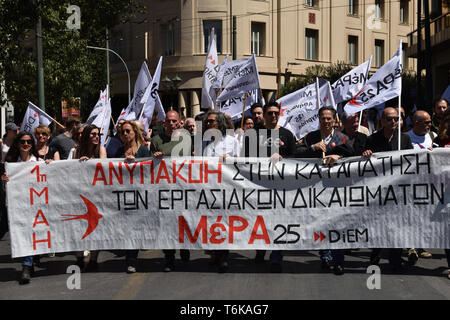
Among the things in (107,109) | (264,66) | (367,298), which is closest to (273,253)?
(367,298)

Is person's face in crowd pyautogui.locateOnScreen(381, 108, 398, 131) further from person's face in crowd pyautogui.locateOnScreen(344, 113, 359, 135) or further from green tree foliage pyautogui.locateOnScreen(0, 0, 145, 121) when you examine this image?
green tree foliage pyautogui.locateOnScreen(0, 0, 145, 121)

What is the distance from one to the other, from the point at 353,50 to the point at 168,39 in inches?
443

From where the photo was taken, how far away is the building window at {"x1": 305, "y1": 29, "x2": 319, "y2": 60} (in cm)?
3747

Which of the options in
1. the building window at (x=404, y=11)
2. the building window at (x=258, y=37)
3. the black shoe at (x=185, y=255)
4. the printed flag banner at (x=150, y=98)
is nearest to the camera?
the black shoe at (x=185, y=255)

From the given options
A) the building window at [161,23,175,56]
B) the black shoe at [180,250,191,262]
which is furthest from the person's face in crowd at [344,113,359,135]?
the building window at [161,23,175,56]

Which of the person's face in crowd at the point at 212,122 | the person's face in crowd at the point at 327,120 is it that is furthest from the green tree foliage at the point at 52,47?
the person's face in crowd at the point at 327,120

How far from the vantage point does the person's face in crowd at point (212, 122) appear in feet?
24.1

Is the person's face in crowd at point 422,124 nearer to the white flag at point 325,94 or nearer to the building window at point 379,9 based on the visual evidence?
the white flag at point 325,94

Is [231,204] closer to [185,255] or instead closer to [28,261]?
[185,255]

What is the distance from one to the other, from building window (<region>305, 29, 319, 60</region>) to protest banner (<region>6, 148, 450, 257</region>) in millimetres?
31199

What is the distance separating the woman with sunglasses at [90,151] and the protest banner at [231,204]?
0.75 ft

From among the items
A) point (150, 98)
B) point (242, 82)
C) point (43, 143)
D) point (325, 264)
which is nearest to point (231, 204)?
point (325, 264)

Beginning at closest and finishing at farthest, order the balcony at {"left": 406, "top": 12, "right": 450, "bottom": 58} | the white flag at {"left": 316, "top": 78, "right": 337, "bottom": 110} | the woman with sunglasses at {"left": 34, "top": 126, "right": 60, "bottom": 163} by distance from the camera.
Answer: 1. the woman with sunglasses at {"left": 34, "top": 126, "right": 60, "bottom": 163}
2. the white flag at {"left": 316, "top": 78, "right": 337, "bottom": 110}
3. the balcony at {"left": 406, "top": 12, "right": 450, "bottom": 58}

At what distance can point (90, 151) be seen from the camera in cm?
753
